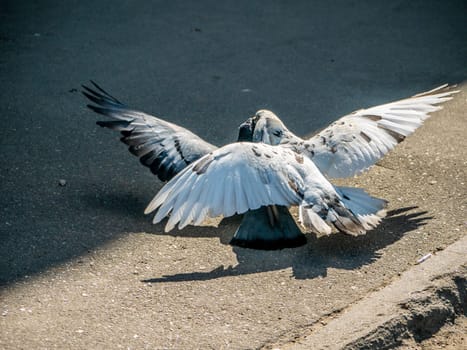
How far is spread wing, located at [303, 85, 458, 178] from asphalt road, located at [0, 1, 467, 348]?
0.38m

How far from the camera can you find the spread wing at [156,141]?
482 centimetres

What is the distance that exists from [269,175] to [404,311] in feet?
3.35

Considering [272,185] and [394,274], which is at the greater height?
[272,185]

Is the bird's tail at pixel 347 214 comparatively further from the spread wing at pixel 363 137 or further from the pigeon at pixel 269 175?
the spread wing at pixel 363 137

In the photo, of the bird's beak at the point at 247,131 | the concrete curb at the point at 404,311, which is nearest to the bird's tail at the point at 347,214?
the concrete curb at the point at 404,311

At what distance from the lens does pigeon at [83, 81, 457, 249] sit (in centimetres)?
422

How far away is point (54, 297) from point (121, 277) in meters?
0.37

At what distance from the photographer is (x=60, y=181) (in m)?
5.17

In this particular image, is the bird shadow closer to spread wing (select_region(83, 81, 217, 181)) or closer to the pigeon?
the pigeon

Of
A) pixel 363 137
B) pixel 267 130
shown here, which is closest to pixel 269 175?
pixel 267 130

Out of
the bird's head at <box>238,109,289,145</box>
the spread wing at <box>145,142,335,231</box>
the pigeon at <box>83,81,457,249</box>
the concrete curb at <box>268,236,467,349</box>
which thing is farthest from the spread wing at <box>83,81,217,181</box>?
the concrete curb at <box>268,236,467,349</box>

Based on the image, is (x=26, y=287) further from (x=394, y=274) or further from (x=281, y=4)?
(x=281, y=4)

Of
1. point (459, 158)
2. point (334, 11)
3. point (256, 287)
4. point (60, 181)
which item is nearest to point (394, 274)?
point (256, 287)

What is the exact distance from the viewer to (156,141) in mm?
4941
